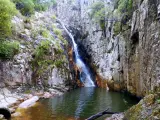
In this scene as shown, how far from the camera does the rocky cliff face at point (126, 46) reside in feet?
46.6

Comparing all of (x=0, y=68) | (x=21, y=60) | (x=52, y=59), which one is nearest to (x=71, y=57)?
(x=52, y=59)

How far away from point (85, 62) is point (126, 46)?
59.7ft

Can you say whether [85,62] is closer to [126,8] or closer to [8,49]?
[126,8]

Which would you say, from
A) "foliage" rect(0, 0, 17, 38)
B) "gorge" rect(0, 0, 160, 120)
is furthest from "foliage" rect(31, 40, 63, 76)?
"foliage" rect(0, 0, 17, 38)

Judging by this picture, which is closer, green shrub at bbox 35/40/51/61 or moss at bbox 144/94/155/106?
moss at bbox 144/94/155/106

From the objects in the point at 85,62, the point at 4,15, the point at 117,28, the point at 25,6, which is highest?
the point at 25,6

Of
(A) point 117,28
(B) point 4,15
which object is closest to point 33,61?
(B) point 4,15

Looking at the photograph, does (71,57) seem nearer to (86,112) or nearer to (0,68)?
(0,68)

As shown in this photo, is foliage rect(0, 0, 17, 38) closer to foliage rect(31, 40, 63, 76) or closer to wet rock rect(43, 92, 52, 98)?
foliage rect(31, 40, 63, 76)

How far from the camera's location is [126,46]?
23719 mm

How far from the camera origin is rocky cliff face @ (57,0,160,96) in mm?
14219

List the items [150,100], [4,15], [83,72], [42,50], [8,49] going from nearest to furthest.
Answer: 1. [150,100]
2. [4,15]
3. [8,49]
4. [42,50]
5. [83,72]

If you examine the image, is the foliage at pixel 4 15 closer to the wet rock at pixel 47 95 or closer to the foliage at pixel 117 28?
the wet rock at pixel 47 95

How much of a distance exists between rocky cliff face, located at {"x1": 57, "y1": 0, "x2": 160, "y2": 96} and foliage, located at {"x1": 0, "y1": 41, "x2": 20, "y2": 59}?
1435 cm
